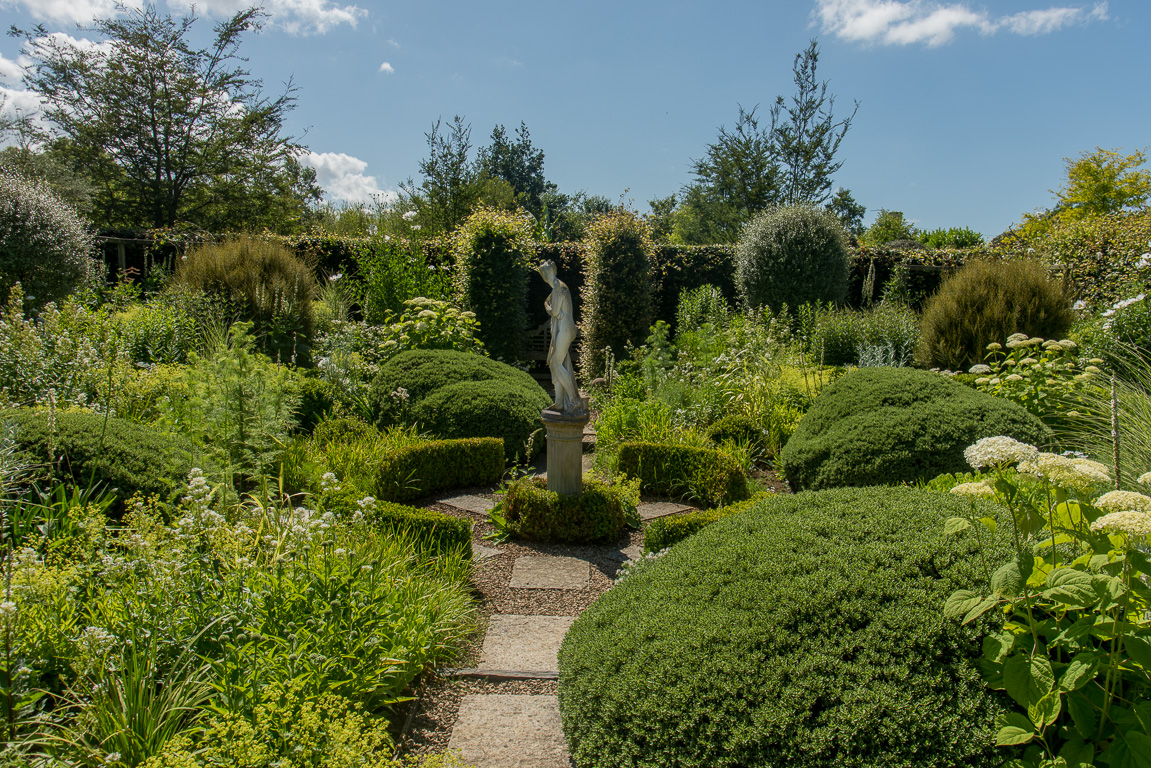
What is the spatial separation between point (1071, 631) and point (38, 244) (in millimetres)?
11424

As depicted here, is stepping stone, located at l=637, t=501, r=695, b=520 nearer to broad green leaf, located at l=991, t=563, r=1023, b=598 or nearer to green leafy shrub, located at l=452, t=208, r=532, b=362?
broad green leaf, located at l=991, t=563, r=1023, b=598

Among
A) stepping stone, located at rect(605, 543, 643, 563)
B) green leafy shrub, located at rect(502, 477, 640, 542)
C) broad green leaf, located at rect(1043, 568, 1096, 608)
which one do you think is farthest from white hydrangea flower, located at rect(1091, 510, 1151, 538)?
green leafy shrub, located at rect(502, 477, 640, 542)

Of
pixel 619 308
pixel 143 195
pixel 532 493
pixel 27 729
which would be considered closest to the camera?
pixel 27 729

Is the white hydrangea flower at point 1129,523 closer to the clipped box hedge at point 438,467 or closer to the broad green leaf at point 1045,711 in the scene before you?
the broad green leaf at point 1045,711

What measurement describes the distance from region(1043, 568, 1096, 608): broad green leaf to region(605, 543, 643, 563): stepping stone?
276cm

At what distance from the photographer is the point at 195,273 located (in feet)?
28.8

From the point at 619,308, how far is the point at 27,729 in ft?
30.7

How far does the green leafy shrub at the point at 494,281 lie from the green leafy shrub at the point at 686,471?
5.08 meters

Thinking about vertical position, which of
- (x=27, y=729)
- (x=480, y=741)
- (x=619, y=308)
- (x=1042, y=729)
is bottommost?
(x=480, y=741)

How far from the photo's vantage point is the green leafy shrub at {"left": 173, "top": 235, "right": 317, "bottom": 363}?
8484 mm

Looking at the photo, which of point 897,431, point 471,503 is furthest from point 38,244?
point 897,431

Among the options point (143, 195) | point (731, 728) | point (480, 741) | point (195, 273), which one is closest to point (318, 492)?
point (480, 741)

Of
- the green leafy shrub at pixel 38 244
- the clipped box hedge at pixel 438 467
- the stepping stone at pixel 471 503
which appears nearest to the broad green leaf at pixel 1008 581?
the stepping stone at pixel 471 503

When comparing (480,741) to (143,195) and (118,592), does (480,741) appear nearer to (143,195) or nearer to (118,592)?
(118,592)
